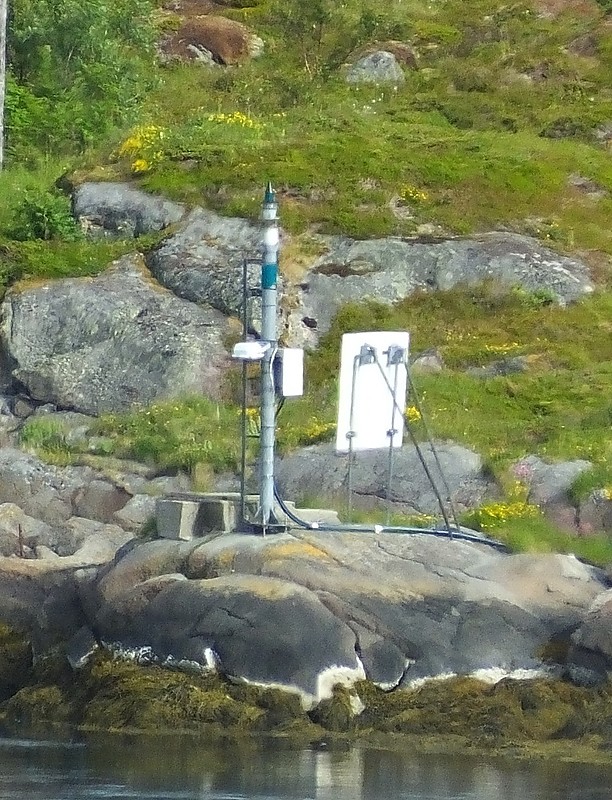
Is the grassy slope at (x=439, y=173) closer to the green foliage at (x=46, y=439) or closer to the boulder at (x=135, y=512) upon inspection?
the green foliage at (x=46, y=439)

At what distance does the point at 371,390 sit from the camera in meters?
16.3

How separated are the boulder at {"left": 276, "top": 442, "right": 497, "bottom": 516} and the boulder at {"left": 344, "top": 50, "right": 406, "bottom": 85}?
16282mm

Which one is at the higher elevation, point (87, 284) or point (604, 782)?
point (87, 284)

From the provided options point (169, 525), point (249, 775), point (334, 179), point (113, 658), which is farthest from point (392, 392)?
point (334, 179)

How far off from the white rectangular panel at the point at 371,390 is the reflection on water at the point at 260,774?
3754mm

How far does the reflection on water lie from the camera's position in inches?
474

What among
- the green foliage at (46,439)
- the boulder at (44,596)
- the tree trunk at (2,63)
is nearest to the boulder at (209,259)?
the green foliage at (46,439)

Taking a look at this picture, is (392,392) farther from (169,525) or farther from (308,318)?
(308,318)

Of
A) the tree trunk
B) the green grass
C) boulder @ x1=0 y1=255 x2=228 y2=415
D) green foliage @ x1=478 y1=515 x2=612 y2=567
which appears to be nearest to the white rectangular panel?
green foliage @ x1=478 y1=515 x2=612 y2=567

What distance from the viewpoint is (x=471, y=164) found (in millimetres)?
27547

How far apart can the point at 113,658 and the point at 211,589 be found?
1208 millimetres

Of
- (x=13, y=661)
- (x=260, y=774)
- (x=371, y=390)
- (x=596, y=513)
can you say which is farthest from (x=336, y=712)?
(x=596, y=513)

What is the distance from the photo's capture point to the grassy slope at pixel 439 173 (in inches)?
850

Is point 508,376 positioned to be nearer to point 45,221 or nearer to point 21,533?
point 21,533
